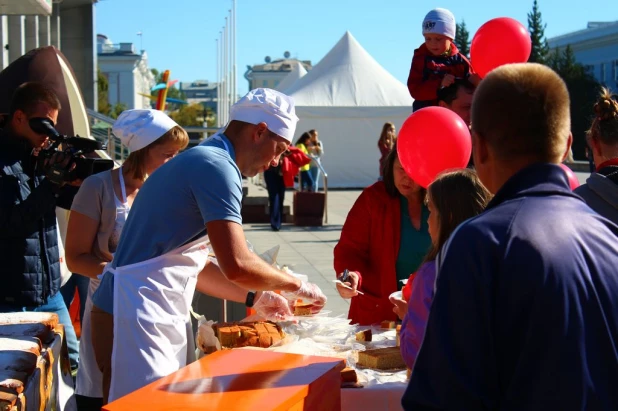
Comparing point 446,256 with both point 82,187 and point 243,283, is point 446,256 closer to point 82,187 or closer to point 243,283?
point 243,283

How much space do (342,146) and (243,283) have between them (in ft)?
75.9

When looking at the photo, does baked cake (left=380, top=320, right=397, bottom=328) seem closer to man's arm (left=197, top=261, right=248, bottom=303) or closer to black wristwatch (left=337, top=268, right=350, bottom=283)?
black wristwatch (left=337, top=268, right=350, bottom=283)

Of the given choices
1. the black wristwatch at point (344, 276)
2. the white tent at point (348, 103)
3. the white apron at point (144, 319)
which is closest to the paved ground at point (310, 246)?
the black wristwatch at point (344, 276)

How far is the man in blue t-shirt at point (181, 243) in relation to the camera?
8.80 feet

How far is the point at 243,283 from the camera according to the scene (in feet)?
8.98

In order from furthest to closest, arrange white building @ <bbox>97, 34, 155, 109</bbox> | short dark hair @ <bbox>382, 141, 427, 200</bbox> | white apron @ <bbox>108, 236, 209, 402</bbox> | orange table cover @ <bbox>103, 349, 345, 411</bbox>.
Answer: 1. white building @ <bbox>97, 34, 155, 109</bbox>
2. short dark hair @ <bbox>382, 141, 427, 200</bbox>
3. white apron @ <bbox>108, 236, 209, 402</bbox>
4. orange table cover @ <bbox>103, 349, 345, 411</bbox>

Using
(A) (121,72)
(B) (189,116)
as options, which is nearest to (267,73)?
(A) (121,72)

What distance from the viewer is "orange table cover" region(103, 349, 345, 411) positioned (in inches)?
80.7

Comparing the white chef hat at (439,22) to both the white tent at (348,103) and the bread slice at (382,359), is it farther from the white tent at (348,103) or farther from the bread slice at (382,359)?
the white tent at (348,103)

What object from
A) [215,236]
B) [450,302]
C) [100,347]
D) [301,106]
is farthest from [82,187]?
[301,106]

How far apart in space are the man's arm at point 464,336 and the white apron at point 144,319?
4.89ft

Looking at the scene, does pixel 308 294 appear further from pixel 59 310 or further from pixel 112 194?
pixel 59 310

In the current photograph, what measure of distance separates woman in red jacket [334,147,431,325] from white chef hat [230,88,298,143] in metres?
1.21

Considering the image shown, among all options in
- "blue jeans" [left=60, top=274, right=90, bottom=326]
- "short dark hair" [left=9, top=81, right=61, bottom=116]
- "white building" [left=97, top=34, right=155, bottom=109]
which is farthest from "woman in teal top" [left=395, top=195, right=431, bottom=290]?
"white building" [left=97, top=34, right=155, bottom=109]
